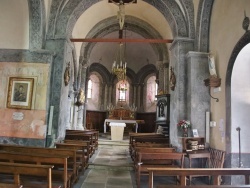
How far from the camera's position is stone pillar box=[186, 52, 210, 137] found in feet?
22.6

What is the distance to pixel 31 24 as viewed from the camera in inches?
287

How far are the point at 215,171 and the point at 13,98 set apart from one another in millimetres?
6098

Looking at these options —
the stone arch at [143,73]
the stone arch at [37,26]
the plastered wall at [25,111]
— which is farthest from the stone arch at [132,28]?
the stone arch at [143,73]

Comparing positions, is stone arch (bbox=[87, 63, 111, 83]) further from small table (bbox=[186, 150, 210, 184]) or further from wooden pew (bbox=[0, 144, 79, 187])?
wooden pew (bbox=[0, 144, 79, 187])

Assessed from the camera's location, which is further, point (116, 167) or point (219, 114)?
point (116, 167)

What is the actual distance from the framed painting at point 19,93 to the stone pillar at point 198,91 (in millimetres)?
4811

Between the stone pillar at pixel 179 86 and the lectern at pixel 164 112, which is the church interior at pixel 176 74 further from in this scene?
the lectern at pixel 164 112

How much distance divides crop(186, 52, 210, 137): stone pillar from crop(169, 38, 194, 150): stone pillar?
0.27m

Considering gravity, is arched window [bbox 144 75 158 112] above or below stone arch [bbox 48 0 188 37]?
below

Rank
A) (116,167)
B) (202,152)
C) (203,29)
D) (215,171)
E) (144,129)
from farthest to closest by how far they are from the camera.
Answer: (144,129) < (203,29) < (116,167) < (202,152) < (215,171)

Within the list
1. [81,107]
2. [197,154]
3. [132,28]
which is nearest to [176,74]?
[197,154]

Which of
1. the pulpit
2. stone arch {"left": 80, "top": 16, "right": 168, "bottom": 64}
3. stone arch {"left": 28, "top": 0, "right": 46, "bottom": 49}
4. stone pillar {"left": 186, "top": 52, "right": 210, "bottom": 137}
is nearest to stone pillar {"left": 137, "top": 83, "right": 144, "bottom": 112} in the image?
the pulpit

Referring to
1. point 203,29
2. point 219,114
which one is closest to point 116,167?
point 219,114

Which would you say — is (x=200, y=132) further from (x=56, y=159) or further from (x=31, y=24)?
(x=31, y=24)
